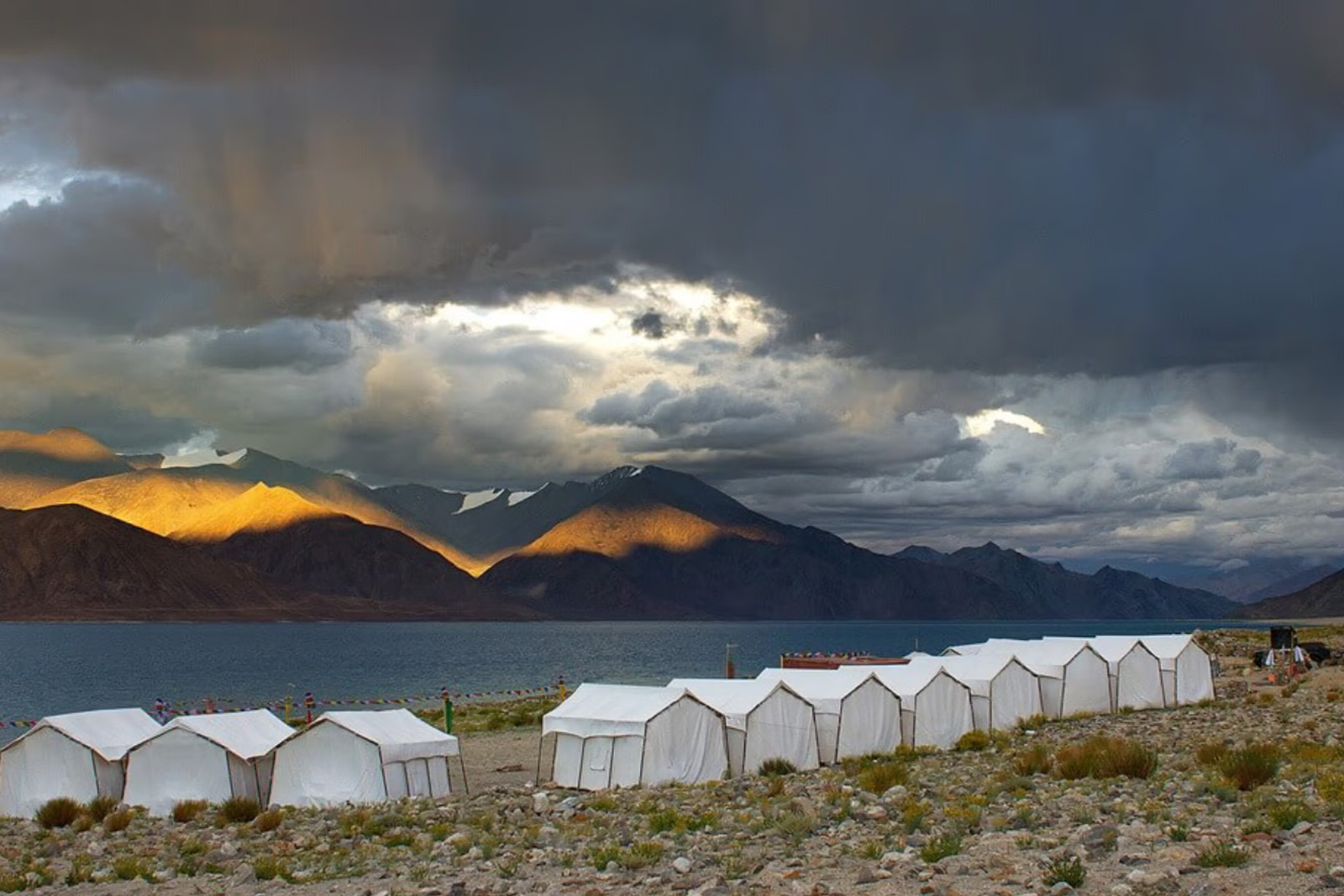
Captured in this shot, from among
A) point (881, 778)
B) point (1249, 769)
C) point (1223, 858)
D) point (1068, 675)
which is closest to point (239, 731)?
point (881, 778)

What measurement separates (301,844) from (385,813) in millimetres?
3468

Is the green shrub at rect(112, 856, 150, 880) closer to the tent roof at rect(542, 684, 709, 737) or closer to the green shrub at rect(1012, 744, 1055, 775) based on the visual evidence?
the tent roof at rect(542, 684, 709, 737)

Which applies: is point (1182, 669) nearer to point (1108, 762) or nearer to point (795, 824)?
point (1108, 762)

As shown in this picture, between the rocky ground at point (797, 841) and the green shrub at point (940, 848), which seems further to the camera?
the green shrub at point (940, 848)

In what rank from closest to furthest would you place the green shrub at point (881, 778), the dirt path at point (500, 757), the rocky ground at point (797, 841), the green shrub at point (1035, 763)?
the rocky ground at point (797, 841) → the green shrub at point (881, 778) → the green shrub at point (1035, 763) → the dirt path at point (500, 757)

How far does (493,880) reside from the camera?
60.4 feet

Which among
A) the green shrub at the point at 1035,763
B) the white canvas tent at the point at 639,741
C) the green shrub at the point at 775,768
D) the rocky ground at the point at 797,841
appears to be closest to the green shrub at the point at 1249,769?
the rocky ground at the point at 797,841

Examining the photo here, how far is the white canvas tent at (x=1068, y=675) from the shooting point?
49.5m

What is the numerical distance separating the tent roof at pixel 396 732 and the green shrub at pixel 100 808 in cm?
481

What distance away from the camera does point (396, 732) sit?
32156 millimetres

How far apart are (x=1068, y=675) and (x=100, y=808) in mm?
34361

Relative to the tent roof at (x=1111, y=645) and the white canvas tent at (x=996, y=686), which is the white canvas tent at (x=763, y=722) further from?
the tent roof at (x=1111, y=645)

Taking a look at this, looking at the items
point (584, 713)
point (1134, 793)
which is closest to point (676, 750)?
→ point (584, 713)

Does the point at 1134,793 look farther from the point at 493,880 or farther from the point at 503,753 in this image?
the point at 503,753
